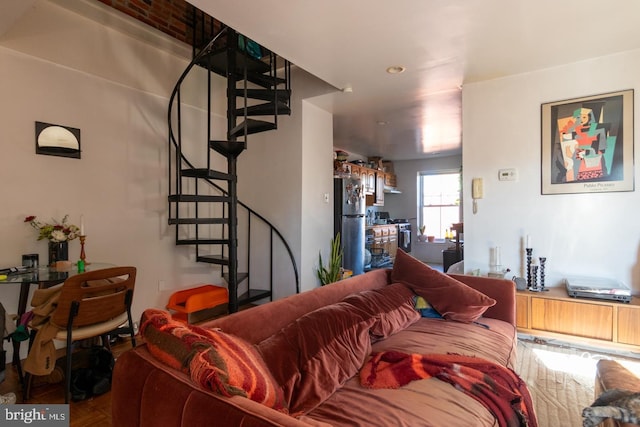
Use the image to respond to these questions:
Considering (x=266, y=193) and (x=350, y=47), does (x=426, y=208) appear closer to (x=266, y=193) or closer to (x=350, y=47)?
Result: (x=266, y=193)

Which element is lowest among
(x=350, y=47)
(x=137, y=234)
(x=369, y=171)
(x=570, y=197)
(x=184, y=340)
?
(x=184, y=340)

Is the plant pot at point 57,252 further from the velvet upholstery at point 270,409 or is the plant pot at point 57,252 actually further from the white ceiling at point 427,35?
the white ceiling at point 427,35

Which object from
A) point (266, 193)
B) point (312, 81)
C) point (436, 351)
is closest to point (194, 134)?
point (266, 193)

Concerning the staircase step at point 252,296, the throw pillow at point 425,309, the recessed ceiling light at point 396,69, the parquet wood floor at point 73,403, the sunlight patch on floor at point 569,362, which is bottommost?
the parquet wood floor at point 73,403

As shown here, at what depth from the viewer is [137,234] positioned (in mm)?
3402

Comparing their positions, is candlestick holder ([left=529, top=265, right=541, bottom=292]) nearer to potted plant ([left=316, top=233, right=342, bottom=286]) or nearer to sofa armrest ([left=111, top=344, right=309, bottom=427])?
potted plant ([left=316, top=233, right=342, bottom=286])

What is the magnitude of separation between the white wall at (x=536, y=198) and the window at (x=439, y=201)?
4.77 m

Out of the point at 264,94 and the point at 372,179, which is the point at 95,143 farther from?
the point at 372,179

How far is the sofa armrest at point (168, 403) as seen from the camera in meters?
0.83

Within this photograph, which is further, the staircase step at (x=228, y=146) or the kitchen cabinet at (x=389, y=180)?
the kitchen cabinet at (x=389, y=180)

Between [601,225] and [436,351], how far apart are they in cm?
226

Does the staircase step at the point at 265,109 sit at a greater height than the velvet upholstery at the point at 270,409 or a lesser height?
greater

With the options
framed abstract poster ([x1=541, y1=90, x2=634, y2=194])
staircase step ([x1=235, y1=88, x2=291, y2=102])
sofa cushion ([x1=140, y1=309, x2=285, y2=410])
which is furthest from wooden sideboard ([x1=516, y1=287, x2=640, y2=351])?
staircase step ([x1=235, y1=88, x2=291, y2=102])

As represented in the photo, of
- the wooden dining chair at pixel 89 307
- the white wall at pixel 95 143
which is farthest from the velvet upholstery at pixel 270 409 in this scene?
the white wall at pixel 95 143
